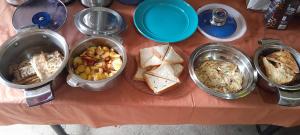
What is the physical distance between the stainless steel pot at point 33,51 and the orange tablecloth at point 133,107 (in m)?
0.07

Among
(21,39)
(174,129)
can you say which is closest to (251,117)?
(174,129)

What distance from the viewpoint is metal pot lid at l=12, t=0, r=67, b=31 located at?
90 centimetres

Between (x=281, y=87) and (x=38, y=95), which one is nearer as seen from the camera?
(x=38, y=95)

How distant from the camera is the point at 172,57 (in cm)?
86

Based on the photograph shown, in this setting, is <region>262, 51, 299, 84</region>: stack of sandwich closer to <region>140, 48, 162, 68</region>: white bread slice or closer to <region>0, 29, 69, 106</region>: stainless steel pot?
<region>140, 48, 162, 68</region>: white bread slice

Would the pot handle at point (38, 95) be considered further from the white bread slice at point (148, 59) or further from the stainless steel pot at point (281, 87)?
the stainless steel pot at point (281, 87)

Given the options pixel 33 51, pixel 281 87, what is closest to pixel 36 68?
pixel 33 51

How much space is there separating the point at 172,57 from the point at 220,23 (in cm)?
26

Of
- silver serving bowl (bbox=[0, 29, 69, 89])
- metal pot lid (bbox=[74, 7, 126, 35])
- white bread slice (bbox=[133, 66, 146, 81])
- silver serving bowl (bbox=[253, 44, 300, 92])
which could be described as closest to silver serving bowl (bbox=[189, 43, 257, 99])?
silver serving bowl (bbox=[253, 44, 300, 92])

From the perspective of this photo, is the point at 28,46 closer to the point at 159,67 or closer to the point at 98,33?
the point at 98,33

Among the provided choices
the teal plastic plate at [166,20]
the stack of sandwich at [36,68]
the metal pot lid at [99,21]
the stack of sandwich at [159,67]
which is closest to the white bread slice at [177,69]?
the stack of sandwich at [159,67]

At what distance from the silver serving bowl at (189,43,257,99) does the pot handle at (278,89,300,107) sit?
78 mm

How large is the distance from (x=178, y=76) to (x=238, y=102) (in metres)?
0.19

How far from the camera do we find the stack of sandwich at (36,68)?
2.53 ft
